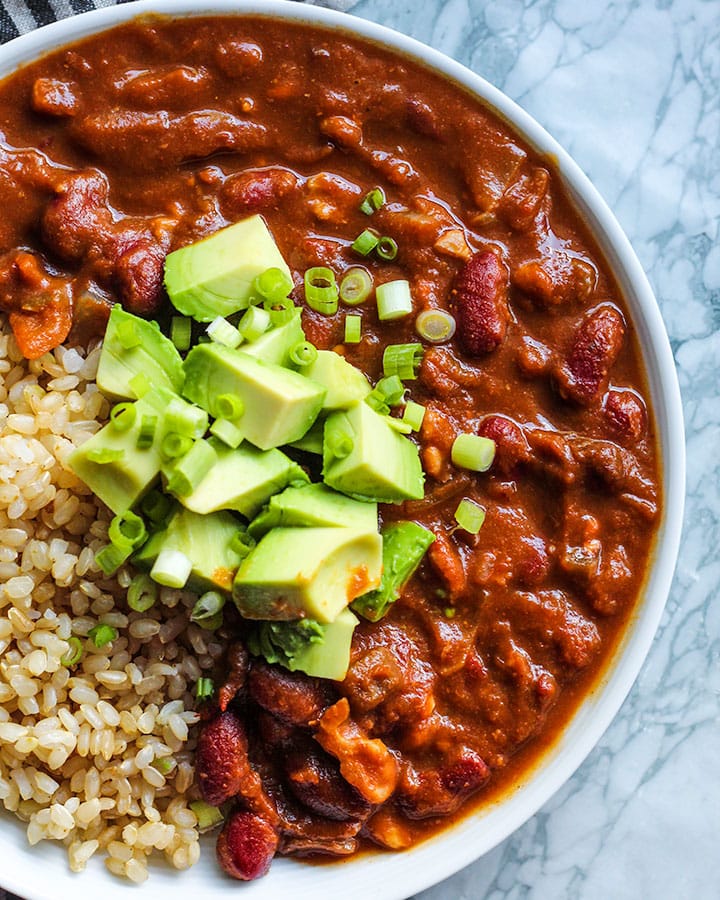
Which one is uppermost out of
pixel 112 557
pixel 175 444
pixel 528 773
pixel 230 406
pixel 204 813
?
pixel 230 406

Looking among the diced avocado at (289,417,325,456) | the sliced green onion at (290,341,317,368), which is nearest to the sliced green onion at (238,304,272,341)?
the sliced green onion at (290,341,317,368)

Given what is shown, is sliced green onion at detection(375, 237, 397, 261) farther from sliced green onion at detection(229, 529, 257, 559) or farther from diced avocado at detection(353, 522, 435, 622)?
sliced green onion at detection(229, 529, 257, 559)

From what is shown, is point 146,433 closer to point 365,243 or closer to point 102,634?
point 102,634

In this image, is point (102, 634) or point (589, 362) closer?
point (102, 634)

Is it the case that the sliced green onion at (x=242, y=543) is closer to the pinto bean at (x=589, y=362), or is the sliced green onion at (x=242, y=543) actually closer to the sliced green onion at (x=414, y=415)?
the sliced green onion at (x=414, y=415)

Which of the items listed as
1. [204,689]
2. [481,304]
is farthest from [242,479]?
[481,304]

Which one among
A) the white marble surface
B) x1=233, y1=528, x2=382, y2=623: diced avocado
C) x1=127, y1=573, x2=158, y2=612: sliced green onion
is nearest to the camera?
x1=233, y1=528, x2=382, y2=623: diced avocado

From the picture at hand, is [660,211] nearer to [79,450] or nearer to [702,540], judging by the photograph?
[702,540]
